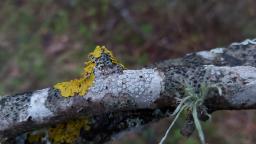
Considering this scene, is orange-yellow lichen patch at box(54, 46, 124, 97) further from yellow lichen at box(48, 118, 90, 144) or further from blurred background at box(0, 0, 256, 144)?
blurred background at box(0, 0, 256, 144)

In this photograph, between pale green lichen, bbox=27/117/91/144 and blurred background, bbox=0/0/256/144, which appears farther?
blurred background, bbox=0/0/256/144

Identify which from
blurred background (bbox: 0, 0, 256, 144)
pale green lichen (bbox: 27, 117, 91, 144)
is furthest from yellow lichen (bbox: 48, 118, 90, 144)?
blurred background (bbox: 0, 0, 256, 144)

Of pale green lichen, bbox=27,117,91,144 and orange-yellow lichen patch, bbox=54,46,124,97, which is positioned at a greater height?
orange-yellow lichen patch, bbox=54,46,124,97

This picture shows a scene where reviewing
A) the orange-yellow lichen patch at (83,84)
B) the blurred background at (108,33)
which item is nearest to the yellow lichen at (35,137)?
the orange-yellow lichen patch at (83,84)

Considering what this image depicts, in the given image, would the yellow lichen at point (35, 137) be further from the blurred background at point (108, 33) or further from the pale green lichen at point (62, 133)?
the blurred background at point (108, 33)

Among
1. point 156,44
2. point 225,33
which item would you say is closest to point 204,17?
point 225,33
